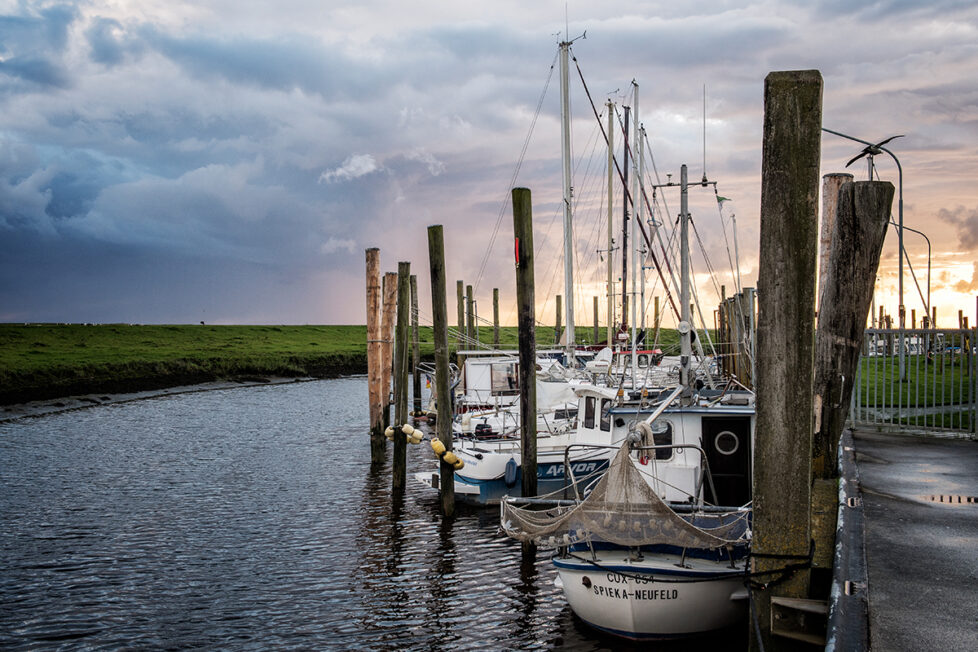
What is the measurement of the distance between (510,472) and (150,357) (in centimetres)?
5412

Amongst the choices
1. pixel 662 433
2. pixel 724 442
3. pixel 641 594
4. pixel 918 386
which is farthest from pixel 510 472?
pixel 918 386

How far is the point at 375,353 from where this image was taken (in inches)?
1022

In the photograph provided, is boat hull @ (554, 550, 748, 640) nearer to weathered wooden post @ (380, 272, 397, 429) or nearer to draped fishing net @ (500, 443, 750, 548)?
draped fishing net @ (500, 443, 750, 548)

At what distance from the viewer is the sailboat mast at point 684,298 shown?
15933mm

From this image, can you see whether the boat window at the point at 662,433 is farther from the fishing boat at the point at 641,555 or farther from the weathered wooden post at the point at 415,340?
the weathered wooden post at the point at 415,340

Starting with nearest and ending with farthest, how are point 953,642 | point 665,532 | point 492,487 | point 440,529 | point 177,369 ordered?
point 953,642 < point 665,532 < point 440,529 < point 492,487 < point 177,369

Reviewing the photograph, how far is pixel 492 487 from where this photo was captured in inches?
Result: 778

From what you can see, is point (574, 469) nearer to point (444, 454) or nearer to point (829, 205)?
point (444, 454)

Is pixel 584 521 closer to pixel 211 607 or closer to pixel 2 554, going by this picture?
pixel 211 607

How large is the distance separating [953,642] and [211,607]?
36.9ft

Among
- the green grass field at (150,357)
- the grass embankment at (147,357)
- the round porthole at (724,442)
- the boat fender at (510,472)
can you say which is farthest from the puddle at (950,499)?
the grass embankment at (147,357)

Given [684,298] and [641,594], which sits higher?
[684,298]

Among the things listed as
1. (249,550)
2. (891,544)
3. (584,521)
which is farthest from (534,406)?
(891,544)

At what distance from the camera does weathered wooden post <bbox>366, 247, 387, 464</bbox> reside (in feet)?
84.4
